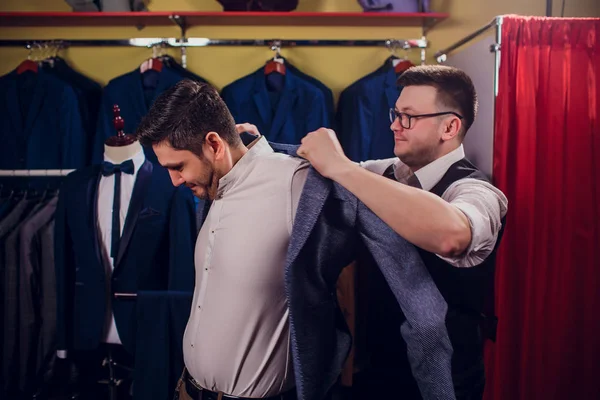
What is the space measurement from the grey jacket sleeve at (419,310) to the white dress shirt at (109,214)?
3.89 feet

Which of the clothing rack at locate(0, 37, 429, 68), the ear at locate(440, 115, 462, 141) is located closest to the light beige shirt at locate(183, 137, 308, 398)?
the ear at locate(440, 115, 462, 141)

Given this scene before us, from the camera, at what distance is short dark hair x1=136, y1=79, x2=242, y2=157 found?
3.84ft

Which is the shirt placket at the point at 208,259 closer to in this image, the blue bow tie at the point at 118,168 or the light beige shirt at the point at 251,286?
the light beige shirt at the point at 251,286

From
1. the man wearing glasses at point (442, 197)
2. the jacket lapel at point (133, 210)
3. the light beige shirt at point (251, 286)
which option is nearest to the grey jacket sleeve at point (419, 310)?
the man wearing glasses at point (442, 197)

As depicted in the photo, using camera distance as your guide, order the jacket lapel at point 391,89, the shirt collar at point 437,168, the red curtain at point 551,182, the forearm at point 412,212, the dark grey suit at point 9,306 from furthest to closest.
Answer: the jacket lapel at point 391,89 → the dark grey suit at point 9,306 → the red curtain at point 551,182 → the shirt collar at point 437,168 → the forearm at point 412,212

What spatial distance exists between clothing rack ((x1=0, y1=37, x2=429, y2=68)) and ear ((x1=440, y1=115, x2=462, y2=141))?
1029mm

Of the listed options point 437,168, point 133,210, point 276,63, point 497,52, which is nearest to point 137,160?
point 133,210

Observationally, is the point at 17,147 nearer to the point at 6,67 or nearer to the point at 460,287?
the point at 6,67

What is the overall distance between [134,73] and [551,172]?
74.2 inches

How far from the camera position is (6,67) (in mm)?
2549

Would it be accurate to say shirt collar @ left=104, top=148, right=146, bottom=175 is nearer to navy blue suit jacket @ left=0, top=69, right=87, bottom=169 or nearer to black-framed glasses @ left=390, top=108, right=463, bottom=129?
navy blue suit jacket @ left=0, top=69, right=87, bottom=169

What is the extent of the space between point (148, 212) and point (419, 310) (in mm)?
1161

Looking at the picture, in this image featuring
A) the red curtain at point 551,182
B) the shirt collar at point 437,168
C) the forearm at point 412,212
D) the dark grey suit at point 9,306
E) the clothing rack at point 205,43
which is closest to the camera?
the forearm at point 412,212

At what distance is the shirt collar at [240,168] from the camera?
4.00ft
